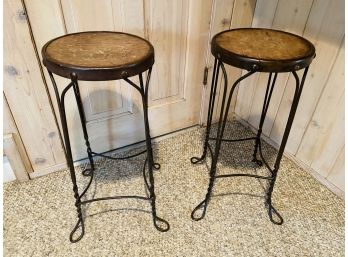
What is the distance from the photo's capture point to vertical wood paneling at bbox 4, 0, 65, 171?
1070 millimetres

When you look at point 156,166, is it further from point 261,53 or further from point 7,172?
point 261,53

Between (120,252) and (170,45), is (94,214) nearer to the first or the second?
(120,252)

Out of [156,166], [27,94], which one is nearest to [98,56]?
[27,94]

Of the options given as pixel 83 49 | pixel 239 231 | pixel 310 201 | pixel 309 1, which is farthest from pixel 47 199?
pixel 309 1

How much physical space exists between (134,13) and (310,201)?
4.05ft

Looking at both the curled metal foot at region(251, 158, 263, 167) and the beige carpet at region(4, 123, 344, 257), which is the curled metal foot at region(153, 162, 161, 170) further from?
the curled metal foot at region(251, 158, 263, 167)

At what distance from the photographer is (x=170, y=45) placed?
4.71 ft

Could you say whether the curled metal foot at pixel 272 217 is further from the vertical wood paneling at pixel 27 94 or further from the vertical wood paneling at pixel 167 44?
the vertical wood paneling at pixel 27 94

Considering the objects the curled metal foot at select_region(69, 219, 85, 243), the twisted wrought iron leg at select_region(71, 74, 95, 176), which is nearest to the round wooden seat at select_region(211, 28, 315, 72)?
the twisted wrought iron leg at select_region(71, 74, 95, 176)

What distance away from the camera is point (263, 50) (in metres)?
0.96

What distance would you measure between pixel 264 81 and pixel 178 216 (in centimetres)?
91

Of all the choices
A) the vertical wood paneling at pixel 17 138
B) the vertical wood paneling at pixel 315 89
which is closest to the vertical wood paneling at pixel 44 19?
the vertical wood paneling at pixel 17 138

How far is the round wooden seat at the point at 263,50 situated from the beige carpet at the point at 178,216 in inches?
28.5

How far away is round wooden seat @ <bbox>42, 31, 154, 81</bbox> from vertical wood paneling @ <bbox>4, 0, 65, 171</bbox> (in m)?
0.22
